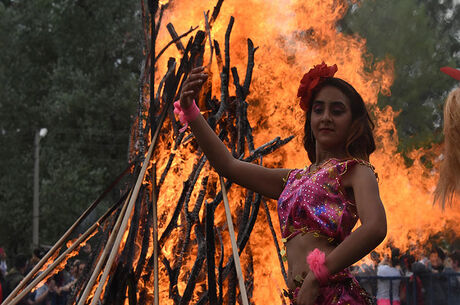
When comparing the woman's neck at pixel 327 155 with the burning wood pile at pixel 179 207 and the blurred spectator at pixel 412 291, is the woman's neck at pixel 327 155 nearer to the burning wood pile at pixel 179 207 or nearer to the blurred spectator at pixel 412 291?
the burning wood pile at pixel 179 207

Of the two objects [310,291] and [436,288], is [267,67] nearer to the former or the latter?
[310,291]

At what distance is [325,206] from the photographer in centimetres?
265

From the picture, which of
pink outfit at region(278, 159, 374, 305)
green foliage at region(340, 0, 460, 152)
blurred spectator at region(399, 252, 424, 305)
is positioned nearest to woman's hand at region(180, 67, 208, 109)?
pink outfit at region(278, 159, 374, 305)

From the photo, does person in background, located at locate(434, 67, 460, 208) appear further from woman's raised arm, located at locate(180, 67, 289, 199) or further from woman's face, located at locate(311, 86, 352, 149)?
woman's raised arm, located at locate(180, 67, 289, 199)

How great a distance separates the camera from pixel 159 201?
3.88 m

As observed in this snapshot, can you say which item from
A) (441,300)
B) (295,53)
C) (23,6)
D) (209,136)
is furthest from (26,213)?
(209,136)

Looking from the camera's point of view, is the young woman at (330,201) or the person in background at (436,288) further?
the person in background at (436,288)

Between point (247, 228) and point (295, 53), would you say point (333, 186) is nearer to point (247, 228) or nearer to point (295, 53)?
point (247, 228)

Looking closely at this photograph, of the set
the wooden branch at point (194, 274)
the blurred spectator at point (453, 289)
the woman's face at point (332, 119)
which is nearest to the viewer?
the woman's face at point (332, 119)

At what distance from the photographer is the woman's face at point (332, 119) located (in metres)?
2.78

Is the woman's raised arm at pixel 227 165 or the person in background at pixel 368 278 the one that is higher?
the person in background at pixel 368 278

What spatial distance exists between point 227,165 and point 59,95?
56.7 ft

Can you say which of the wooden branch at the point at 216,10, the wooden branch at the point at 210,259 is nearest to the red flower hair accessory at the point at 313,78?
the wooden branch at the point at 210,259

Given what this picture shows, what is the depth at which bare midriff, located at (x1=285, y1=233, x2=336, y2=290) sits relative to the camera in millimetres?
2643
